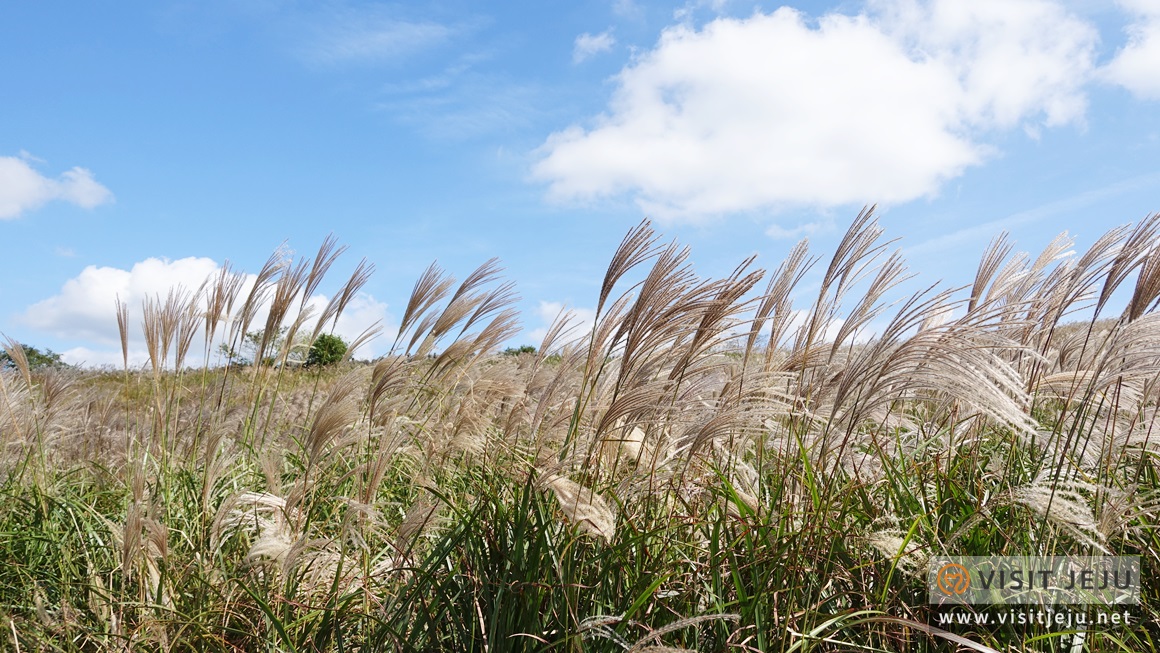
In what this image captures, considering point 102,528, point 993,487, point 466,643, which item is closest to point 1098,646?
point 993,487

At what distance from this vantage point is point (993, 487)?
8.78ft

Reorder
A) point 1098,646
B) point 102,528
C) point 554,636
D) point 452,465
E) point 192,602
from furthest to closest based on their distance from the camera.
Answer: point 452,465 → point 102,528 → point 192,602 → point 1098,646 → point 554,636

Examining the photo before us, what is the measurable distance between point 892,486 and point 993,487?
39 centimetres

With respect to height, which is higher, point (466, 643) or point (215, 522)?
point (215, 522)

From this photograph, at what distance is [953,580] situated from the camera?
2.25 m

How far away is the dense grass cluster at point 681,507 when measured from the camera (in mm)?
2016

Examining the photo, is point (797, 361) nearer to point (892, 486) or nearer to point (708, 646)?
point (892, 486)

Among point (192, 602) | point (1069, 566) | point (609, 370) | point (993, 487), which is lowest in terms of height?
point (192, 602)
